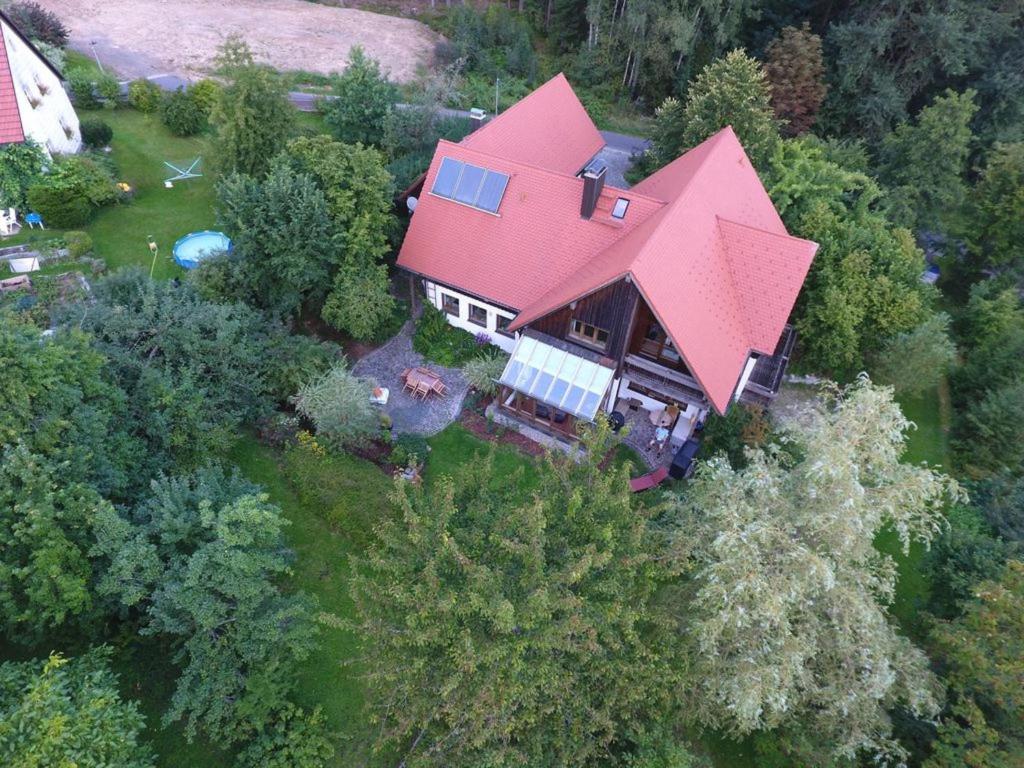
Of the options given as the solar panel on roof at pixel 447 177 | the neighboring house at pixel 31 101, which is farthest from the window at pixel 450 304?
the neighboring house at pixel 31 101

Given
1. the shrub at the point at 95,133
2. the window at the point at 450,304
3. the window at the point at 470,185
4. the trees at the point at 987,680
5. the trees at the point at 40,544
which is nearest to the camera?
the trees at the point at 987,680

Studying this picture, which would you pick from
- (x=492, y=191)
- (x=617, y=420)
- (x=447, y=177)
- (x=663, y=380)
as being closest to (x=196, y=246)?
(x=447, y=177)

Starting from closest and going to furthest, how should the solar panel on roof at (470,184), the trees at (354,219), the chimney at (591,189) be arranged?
the chimney at (591,189), the trees at (354,219), the solar panel on roof at (470,184)

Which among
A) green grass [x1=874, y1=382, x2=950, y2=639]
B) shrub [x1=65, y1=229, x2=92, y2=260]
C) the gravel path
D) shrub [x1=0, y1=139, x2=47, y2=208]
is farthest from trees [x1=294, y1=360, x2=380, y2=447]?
shrub [x1=0, y1=139, x2=47, y2=208]

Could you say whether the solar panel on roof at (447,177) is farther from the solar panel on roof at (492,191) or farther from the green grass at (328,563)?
the green grass at (328,563)

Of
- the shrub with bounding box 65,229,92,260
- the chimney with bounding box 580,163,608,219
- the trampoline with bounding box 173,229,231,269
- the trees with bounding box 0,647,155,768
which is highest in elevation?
the chimney with bounding box 580,163,608,219

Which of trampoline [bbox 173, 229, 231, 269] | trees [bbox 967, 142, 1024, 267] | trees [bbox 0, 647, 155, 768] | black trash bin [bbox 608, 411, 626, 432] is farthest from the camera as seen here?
trees [bbox 967, 142, 1024, 267]

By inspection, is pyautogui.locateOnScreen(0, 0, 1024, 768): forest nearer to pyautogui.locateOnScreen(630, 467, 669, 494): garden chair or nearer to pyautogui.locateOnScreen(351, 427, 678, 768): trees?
pyautogui.locateOnScreen(351, 427, 678, 768): trees
